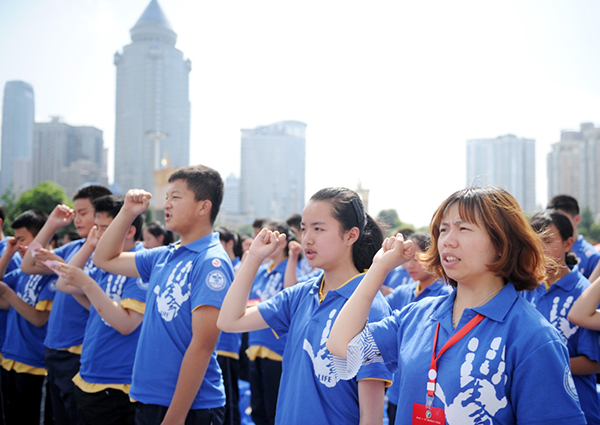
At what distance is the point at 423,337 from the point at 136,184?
60.9m

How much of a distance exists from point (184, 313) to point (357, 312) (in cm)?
110

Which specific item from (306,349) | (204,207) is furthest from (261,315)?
(204,207)

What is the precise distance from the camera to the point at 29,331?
3.87 meters

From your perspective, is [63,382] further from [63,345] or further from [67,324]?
[67,324]

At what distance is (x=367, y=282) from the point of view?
5.21 ft

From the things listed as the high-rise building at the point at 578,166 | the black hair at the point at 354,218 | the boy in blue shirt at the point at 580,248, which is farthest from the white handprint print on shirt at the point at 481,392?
the high-rise building at the point at 578,166

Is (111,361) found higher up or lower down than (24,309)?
lower down

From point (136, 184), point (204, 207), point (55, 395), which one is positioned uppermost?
point (136, 184)

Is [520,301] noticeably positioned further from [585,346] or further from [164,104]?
[164,104]

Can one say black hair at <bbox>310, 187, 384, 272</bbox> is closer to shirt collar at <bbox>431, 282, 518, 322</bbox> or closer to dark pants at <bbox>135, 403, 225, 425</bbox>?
shirt collar at <bbox>431, 282, 518, 322</bbox>

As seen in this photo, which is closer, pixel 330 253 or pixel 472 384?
pixel 472 384

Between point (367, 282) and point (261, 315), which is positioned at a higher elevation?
point (367, 282)

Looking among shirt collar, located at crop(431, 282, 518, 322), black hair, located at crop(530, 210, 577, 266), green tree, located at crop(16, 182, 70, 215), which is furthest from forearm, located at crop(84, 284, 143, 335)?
green tree, located at crop(16, 182, 70, 215)

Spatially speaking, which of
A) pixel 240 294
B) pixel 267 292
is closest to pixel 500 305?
pixel 240 294
